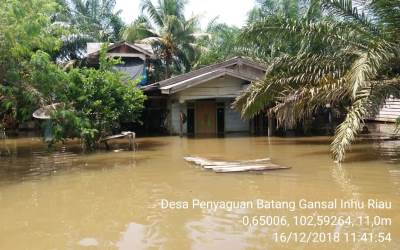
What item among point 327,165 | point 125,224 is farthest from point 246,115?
point 125,224

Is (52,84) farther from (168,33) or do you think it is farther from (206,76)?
(168,33)

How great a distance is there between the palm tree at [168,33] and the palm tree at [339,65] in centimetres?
1492

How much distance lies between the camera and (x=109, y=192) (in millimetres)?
8547

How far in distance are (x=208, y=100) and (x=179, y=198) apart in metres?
13.5

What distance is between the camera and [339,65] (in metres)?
11.9

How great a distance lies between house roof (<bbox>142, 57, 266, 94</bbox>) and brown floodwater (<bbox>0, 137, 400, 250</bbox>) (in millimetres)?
5595

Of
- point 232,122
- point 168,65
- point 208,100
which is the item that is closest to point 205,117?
point 208,100

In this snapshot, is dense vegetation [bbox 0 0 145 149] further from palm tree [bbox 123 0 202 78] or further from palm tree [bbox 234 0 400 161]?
palm tree [bbox 123 0 202 78]

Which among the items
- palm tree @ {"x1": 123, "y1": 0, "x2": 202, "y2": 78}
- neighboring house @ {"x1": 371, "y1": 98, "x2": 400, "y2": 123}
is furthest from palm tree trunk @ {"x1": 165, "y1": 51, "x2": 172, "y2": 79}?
neighboring house @ {"x1": 371, "y1": 98, "x2": 400, "y2": 123}

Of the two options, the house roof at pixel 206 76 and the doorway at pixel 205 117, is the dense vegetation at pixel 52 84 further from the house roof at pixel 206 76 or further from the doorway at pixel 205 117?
the doorway at pixel 205 117

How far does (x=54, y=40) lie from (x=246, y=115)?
5.95 metres

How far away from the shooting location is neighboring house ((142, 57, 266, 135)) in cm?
1995

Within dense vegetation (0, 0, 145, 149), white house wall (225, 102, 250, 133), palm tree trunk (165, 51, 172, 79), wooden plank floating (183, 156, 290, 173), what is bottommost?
wooden plank floating (183, 156, 290, 173)

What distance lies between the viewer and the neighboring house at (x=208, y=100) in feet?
65.5
